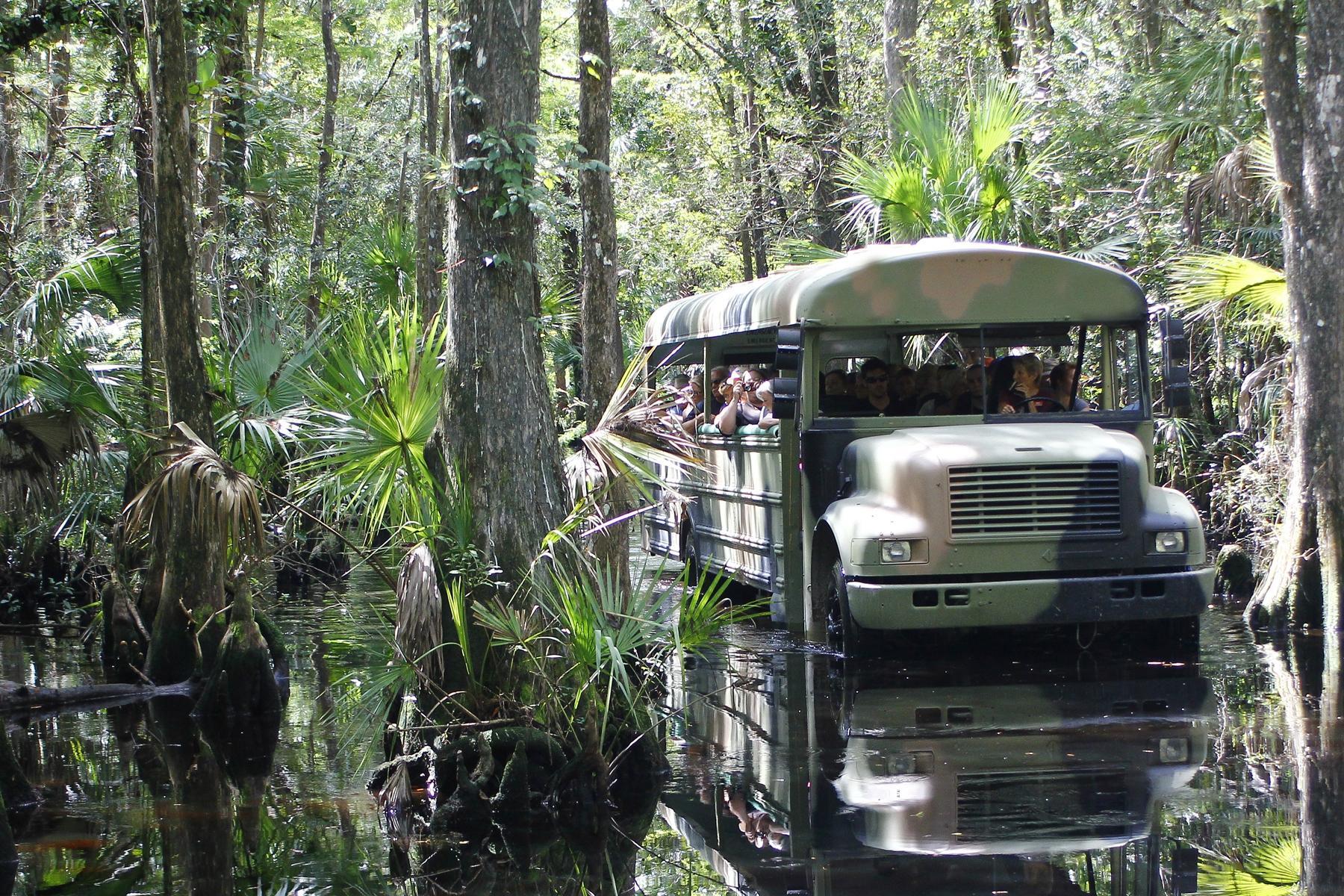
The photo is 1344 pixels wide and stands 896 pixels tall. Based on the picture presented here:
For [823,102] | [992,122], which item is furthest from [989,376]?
[823,102]

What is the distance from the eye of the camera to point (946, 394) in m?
11.1

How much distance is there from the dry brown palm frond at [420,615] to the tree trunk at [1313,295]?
6.68 meters

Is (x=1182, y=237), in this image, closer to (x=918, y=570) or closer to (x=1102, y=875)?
(x=918, y=570)

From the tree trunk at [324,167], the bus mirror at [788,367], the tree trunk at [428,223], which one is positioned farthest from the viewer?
the tree trunk at [324,167]

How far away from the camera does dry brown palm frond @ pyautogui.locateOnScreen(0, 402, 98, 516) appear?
13.1m

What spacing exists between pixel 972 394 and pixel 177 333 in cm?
554

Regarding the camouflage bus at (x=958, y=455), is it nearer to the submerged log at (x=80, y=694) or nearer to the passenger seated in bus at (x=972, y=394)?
the passenger seated in bus at (x=972, y=394)

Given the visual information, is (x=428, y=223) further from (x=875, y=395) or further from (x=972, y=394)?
(x=972, y=394)

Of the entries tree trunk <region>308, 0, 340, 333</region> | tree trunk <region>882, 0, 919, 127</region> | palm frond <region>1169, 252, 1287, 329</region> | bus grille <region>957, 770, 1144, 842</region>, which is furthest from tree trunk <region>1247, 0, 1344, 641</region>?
tree trunk <region>308, 0, 340, 333</region>

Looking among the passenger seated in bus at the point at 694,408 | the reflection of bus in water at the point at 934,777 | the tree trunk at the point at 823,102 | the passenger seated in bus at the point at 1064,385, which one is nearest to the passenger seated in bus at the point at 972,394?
the passenger seated in bus at the point at 1064,385

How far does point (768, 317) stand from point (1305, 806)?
233 inches

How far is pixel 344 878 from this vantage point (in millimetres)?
6023

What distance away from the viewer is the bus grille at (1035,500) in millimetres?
9750

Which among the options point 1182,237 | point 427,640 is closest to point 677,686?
point 427,640
